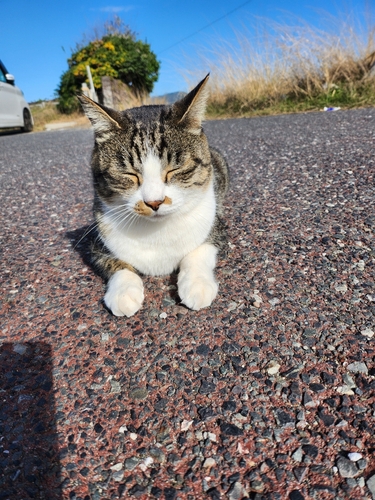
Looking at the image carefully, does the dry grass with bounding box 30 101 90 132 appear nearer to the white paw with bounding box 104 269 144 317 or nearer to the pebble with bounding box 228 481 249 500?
the white paw with bounding box 104 269 144 317

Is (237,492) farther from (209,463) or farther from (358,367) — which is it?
(358,367)

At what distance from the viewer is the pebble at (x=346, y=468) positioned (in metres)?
0.98

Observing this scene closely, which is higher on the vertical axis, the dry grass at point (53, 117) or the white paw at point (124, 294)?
the dry grass at point (53, 117)

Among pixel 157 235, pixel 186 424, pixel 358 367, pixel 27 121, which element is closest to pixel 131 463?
pixel 186 424

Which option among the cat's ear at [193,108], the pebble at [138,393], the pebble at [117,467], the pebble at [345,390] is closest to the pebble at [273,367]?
the pebble at [345,390]

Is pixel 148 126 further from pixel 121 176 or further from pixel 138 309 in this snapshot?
pixel 138 309

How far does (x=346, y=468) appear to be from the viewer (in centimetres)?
100

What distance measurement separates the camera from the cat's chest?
196 cm

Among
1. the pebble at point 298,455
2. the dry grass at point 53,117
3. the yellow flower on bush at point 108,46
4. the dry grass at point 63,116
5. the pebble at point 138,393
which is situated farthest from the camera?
the yellow flower on bush at point 108,46

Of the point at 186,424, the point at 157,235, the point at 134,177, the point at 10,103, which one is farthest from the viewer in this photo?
the point at 10,103

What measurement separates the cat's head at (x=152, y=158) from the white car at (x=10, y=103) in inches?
359

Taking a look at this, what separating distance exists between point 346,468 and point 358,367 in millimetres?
407

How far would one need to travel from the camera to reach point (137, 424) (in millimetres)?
1191

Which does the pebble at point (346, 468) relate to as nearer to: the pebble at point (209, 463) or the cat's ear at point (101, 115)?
the pebble at point (209, 463)
